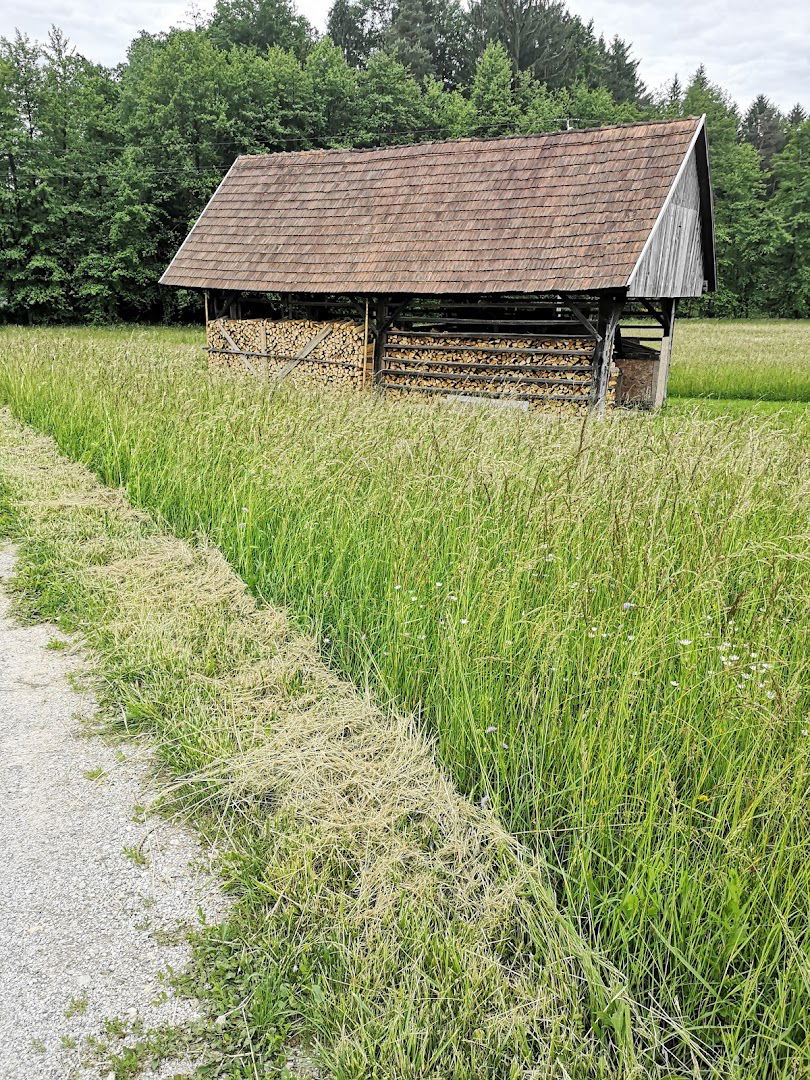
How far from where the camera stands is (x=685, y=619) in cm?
308

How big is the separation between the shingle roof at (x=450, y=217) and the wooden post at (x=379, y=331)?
603 millimetres

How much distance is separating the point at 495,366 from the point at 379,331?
8.38 feet

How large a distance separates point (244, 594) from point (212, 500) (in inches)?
51.6

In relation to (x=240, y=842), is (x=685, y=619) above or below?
above

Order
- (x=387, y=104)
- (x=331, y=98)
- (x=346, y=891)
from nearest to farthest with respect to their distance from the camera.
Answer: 1. (x=346, y=891)
2. (x=331, y=98)
3. (x=387, y=104)

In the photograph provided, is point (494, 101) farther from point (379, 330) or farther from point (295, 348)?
point (379, 330)

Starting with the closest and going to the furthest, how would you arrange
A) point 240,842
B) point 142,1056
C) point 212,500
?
point 142,1056 < point 240,842 < point 212,500

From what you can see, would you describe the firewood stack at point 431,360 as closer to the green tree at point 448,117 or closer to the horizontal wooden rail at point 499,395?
the horizontal wooden rail at point 499,395

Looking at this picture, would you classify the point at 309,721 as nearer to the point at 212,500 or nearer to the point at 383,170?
the point at 212,500

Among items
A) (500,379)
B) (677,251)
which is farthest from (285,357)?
(677,251)

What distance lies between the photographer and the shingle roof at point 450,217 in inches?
498

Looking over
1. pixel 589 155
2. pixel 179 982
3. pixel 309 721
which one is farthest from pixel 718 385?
pixel 179 982

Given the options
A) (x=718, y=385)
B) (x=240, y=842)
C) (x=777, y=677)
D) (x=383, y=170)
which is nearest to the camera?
(x=777, y=677)

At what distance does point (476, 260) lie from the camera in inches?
526
